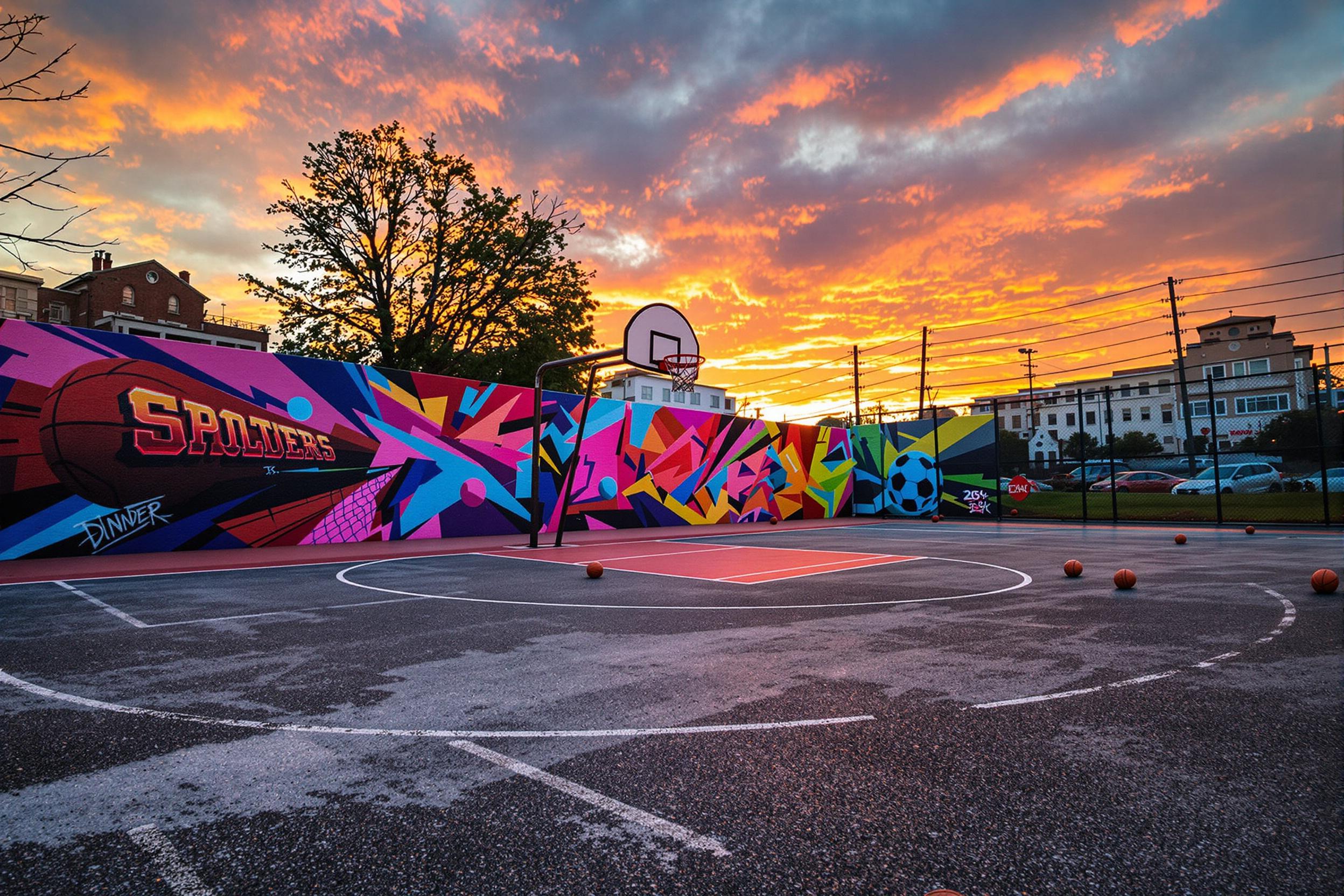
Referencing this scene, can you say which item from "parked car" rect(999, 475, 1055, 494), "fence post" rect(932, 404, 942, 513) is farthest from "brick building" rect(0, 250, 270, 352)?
"parked car" rect(999, 475, 1055, 494)

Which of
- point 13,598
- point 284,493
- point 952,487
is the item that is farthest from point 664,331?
point 952,487

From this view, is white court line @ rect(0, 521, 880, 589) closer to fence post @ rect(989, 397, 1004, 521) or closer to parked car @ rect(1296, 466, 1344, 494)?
fence post @ rect(989, 397, 1004, 521)

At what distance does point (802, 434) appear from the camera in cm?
2933

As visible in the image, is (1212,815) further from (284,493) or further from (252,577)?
(284,493)

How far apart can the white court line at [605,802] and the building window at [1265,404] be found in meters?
27.3

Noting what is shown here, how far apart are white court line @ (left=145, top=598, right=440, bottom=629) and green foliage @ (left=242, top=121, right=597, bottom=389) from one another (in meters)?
20.5

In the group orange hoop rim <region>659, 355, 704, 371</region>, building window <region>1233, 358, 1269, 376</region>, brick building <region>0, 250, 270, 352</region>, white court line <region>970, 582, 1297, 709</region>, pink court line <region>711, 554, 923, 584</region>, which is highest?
brick building <region>0, 250, 270, 352</region>

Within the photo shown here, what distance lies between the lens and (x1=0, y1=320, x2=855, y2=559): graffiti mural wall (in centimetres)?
1231

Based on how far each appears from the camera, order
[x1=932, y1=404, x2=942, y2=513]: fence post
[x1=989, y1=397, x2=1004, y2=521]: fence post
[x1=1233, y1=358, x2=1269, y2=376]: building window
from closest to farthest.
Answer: [x1=989, y1=397, x2=1004, y2=521]: fence post, [x1=932, y1=404, x2=942, y2=513]: fence post, [x1=1233, y1=358, x2=1269, y2=376]: building window

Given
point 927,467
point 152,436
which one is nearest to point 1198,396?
point 927,467

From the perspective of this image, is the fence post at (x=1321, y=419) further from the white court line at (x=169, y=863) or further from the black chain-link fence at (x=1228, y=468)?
the white court line at (x=169, y=863)

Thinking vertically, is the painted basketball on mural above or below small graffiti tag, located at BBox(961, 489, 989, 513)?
above

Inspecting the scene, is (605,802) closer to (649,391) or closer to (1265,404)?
(1265,404)

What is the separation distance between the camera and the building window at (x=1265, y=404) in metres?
24.2
